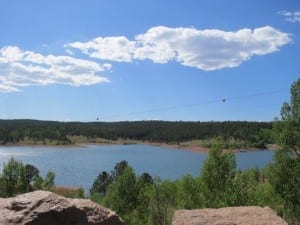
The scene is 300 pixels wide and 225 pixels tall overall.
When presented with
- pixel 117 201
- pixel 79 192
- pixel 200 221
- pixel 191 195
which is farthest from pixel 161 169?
pixel 200 221

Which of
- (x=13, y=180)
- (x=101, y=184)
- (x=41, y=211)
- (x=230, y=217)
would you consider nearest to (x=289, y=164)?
(x=230, y=217)

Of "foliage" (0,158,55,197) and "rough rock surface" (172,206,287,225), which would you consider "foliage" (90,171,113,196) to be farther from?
"rough rock surface" (172,206,287,225)

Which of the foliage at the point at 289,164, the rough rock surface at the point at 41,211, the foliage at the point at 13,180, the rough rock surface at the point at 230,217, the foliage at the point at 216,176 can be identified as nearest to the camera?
the rough rock surface at the point at 41,211

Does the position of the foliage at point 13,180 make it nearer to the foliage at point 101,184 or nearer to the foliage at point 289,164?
the foliage at point 289,164

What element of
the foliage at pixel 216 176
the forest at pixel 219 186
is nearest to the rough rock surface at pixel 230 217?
the forest at pixel 219 186

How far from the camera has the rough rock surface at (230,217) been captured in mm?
12062

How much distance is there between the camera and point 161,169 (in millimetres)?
117938

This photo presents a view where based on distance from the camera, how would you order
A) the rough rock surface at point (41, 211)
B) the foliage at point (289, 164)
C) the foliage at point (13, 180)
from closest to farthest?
the rough rock surface at point (41, 211) → the foliage at point (289, 164) → the foliage at point (13, 180)

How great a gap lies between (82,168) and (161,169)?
19569 mm

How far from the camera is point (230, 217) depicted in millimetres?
12289

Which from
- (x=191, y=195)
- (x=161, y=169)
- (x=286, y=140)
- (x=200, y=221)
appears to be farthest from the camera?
(x=161, y=169)

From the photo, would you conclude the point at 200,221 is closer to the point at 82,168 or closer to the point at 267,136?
the point at 267,136

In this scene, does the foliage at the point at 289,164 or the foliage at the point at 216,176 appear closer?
the foliage at the point at 289,164

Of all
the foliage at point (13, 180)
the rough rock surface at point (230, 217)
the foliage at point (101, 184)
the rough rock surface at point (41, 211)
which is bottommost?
the foliage at point (101, 184)
